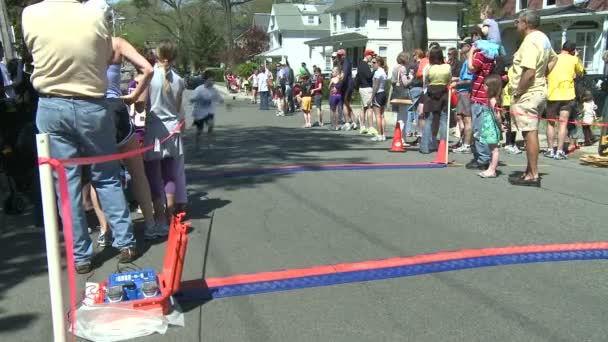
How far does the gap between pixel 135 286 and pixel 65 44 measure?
5.67 feet

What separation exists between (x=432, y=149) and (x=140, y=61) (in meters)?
7.40

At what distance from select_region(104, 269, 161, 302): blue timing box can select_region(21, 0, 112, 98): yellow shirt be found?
1.36m

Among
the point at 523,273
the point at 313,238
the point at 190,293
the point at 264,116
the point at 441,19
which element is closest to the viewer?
the point at 190,293

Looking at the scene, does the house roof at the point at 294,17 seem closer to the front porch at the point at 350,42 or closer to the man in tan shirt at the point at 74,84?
the front porch at the point at 350,42

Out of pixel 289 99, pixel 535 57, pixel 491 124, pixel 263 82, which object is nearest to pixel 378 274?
pixel 535 57

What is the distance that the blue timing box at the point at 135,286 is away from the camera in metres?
3.54

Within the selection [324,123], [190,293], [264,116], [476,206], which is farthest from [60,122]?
[264,116]

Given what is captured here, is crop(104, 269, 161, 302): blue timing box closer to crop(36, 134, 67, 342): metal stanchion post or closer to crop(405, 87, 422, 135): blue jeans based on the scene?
crop(36, 134, 67, 342): metal stanchion post

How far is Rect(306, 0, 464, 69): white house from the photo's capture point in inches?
1889

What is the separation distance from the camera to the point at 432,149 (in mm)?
10898

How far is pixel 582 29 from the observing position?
107ft

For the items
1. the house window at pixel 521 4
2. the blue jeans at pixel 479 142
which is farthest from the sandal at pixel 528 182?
the house window at pixel 521 4

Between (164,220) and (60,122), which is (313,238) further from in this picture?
(60,122)

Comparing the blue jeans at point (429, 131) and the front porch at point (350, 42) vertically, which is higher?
the front porch at point (350, 42)
